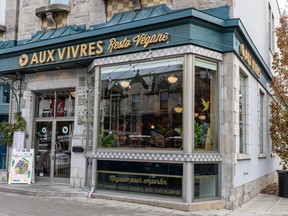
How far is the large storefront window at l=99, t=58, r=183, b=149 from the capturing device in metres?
9.45

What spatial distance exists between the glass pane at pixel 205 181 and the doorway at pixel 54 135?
4.81 meters

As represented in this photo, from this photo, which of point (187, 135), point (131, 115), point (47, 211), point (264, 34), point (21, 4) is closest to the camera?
point (47, 211)

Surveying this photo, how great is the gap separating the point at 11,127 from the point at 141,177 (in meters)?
5.72

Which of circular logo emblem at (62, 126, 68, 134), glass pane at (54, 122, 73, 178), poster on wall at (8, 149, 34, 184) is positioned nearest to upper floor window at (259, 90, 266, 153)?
glass pane at (54, 122, 73, 178)

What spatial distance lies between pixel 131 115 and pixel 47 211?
339 cm

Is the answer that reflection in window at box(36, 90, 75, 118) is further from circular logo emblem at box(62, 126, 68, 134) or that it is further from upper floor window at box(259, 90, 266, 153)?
upper floor window at box(259, 90, 266, 153)

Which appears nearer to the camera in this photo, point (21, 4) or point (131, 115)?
point (131, 115)

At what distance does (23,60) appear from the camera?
1229cm

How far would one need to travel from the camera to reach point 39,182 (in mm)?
12625

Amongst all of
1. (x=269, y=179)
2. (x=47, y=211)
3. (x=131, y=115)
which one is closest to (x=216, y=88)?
(x=131, y=115)

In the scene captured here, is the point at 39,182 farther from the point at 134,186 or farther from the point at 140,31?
the point at 140,31

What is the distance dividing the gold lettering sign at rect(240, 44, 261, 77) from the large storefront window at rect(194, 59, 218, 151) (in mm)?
1210

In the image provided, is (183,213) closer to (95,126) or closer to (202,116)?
(202,116)

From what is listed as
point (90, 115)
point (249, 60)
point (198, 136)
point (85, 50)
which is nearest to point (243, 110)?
point (249, 60)
